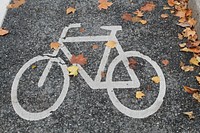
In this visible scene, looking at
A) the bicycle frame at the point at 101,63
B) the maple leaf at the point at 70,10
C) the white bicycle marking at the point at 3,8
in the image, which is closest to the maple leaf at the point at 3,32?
the white bicycle marking at the point at 3,8

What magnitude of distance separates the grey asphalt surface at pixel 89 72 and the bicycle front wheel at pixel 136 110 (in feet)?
0.20

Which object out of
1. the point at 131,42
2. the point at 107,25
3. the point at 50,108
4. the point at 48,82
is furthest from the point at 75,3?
the point at 50,108

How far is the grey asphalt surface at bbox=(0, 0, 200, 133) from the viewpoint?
419cm

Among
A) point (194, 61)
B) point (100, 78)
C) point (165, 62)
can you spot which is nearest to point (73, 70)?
point (100, 78)

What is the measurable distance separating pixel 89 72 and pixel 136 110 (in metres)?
0.96

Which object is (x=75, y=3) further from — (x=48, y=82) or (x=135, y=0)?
(x=48, y=82)

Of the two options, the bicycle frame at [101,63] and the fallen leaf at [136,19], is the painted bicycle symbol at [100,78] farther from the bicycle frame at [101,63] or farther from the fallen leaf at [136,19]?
the fallen leaf at [136,19]

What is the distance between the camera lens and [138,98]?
4457mm

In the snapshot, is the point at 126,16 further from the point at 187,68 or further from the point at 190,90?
the point at 190,90

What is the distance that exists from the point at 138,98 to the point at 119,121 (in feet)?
1.55

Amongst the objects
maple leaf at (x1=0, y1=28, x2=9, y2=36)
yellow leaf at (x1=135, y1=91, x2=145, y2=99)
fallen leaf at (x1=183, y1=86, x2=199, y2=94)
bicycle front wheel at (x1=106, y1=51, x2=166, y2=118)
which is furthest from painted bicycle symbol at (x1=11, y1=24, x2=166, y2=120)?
maple leaf at (x1=0, y1=28, x2=9, y2=36)

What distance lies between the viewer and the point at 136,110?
4.32 meters

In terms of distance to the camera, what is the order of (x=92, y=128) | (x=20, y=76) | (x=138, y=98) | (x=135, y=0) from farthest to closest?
1. (x=135, y=0)
2. (x=20, y=76)
3. (x=138, y=98)
4. (x=92, y=128)

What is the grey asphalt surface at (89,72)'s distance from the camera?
4.19 meters
